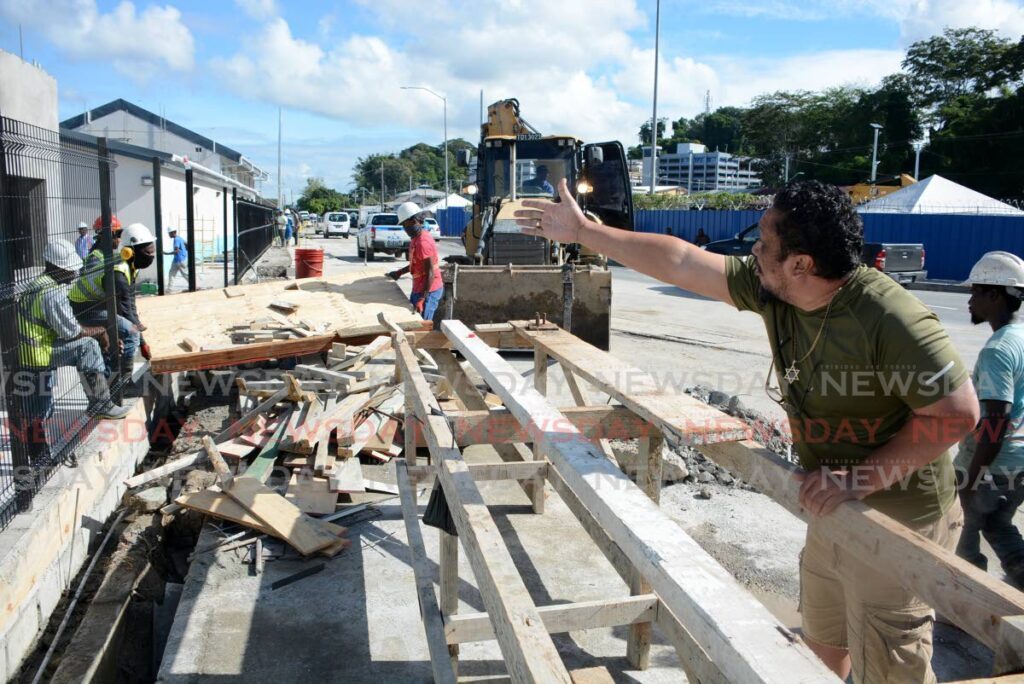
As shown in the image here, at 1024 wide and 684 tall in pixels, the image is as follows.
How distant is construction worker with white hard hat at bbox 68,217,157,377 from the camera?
634 centimetres

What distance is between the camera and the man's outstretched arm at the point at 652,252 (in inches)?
108

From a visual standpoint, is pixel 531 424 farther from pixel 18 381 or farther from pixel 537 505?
pixel 18 381

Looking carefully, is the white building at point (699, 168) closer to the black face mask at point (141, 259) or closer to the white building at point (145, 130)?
the white building at point (145, 130)

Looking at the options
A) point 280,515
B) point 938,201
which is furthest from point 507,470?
point 938,201

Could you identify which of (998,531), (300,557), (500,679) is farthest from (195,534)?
(998,531)

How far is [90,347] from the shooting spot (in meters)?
6.15

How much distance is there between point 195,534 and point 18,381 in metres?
1.73

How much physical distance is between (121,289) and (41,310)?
5.05 feet

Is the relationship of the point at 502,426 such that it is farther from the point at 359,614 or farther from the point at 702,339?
the point at 702,339

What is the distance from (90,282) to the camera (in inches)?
252

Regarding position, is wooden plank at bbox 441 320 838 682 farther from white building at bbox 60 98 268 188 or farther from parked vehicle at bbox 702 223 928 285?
white building at bbox 60 98 268 188

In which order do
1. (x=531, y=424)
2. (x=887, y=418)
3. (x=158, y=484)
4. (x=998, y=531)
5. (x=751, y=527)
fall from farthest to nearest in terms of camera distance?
(x=158, y=484), (x=751, y=527), (x=998, y=531), (x=531, y=424), (x=887, y=418)

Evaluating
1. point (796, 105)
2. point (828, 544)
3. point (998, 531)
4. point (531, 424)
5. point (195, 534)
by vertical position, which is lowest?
point (195, 534)

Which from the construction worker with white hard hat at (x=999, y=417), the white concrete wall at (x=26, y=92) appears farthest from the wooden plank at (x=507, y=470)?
the white concrete wall at (x=26, y=92)
